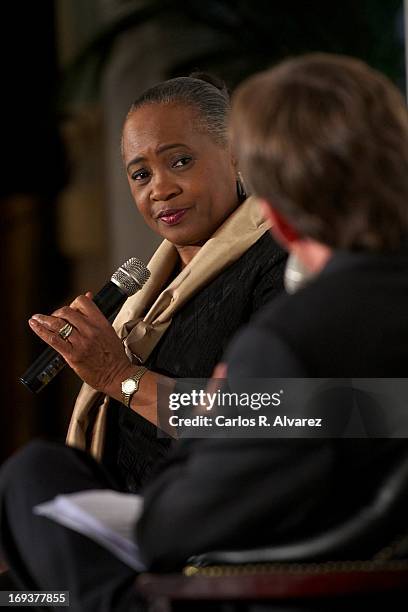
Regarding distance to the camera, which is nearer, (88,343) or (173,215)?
(88,343)

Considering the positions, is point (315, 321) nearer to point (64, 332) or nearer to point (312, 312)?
point (312, 312)

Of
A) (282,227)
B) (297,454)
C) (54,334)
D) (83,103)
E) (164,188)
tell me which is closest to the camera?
(297,454)

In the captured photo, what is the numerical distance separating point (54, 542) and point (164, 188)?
0.89 metres

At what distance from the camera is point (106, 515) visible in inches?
43.9

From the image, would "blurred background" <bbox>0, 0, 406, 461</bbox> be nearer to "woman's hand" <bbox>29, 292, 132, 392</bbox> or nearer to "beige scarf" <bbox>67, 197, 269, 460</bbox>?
"beige scarf" <bbox>67, 197, 269, 460</bbox>

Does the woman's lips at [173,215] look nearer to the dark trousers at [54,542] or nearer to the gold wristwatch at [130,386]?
the gold wristwatch at [130,386]

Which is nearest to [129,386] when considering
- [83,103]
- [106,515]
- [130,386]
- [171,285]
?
[130,386]

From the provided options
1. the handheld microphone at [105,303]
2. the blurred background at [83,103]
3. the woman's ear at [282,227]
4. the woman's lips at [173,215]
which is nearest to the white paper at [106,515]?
the woman's ear at [282,227]

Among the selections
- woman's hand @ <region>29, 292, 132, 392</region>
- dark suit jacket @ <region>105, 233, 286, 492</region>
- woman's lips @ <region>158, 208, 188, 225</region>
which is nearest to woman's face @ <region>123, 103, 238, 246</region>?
woman's lips @ <region>158, 208, 188, 225</region>

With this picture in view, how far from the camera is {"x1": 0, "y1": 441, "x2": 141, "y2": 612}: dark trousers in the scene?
118 centimetres

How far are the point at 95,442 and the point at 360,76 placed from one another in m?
1.06

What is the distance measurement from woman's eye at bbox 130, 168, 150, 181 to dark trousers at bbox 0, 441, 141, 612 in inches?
32.4

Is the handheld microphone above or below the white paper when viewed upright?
above

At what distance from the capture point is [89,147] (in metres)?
4.98
